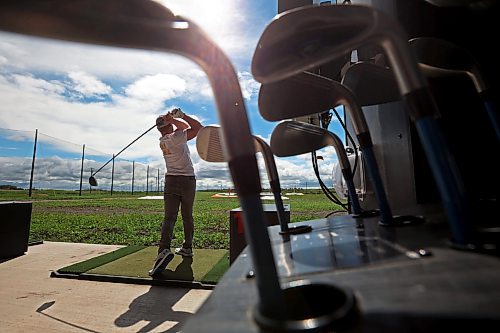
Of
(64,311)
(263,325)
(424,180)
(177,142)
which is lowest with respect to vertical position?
(64,311)

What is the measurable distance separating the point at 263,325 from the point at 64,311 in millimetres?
2129

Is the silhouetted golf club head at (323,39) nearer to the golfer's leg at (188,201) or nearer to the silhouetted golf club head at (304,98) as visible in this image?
the silhouetted golf club head at (304,98)

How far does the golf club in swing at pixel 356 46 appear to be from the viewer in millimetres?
317

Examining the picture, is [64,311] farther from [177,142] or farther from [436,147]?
[436,147]

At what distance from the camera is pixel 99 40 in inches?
9.5

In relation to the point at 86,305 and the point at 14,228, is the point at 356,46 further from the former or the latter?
the point at 14,228

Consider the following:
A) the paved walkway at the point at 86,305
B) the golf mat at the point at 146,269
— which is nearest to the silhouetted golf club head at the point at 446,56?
the paved walkway at the point at 86,305

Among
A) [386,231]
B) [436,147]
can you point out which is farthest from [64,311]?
[436,147]

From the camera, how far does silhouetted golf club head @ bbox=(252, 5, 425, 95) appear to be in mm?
315

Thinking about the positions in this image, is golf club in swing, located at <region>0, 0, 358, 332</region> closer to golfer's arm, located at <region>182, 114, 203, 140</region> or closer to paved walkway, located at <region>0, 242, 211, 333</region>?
paved walkway, located at <region>0, 242, 211, 333</region>

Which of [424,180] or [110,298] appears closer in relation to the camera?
[424,180]

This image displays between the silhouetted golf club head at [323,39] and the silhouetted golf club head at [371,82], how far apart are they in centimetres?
30

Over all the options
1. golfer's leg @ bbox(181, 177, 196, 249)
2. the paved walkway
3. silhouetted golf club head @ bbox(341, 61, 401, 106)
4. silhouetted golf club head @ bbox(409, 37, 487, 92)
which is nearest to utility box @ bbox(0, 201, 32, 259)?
the paved walkway

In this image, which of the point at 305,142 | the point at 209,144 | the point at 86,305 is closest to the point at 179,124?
the point at 86,305
